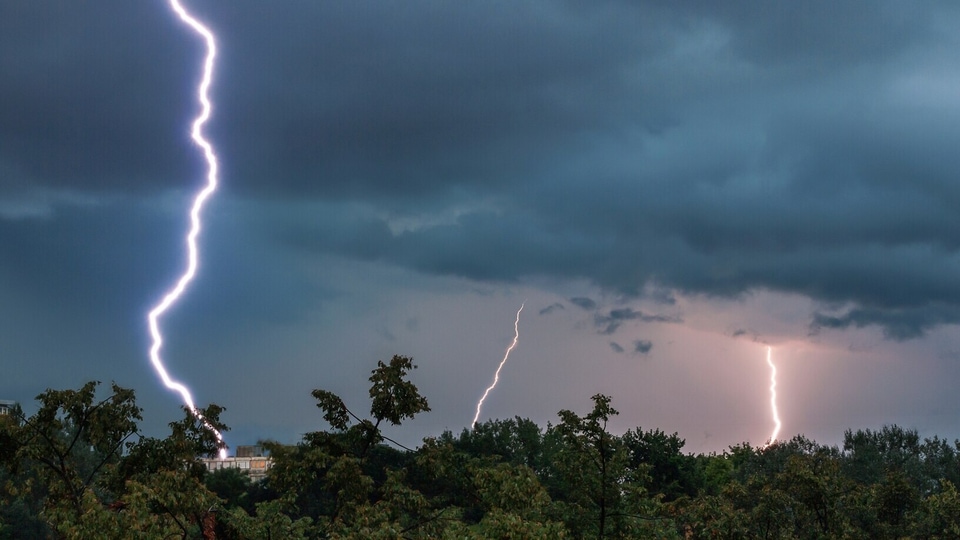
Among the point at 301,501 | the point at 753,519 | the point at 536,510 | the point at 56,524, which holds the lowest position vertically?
the point at 56,524

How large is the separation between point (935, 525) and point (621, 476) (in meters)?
9.50

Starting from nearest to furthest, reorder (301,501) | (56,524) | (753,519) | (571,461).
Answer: (56,524) → (571,461) → (753,519) → (301,501)

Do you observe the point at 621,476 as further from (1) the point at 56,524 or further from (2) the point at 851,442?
(2) the point at 851,442

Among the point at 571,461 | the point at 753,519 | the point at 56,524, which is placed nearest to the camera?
the point at 56,524

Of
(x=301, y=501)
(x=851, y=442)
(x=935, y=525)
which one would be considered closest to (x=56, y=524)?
(x=935, y=525)

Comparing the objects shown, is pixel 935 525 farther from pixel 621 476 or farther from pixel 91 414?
pixel 91 414

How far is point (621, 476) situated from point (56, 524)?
11.1 m

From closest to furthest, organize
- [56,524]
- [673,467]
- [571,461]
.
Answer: [56,524]
[571,461]
[673,467]

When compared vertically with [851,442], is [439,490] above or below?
below

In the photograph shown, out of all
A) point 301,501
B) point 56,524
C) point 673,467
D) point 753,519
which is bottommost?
point 56,524

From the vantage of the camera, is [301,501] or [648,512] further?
[301,501]

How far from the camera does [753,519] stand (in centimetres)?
2267

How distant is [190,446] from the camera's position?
66.6ft

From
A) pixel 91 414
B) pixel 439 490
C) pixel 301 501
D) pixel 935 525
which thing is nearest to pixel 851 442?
pixel 439 490
